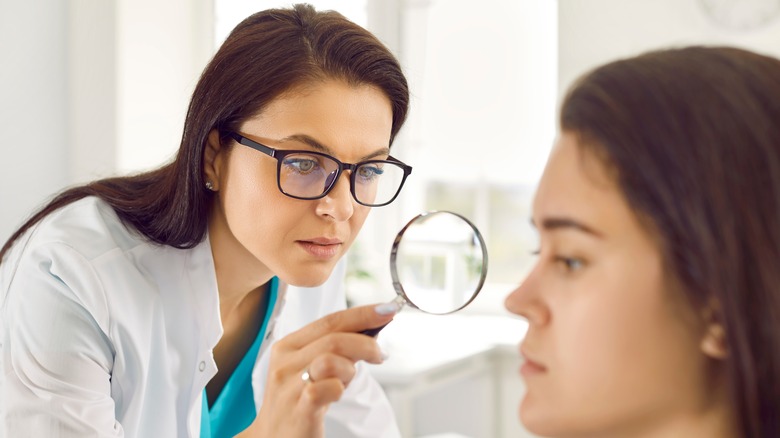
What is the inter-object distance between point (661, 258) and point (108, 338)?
1143mm

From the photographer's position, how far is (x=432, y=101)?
4422mm

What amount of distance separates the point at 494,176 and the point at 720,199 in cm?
354

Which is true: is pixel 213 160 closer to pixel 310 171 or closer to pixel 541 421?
pixel 310 171

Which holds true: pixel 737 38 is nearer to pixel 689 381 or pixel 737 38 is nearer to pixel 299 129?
pixel 299 129

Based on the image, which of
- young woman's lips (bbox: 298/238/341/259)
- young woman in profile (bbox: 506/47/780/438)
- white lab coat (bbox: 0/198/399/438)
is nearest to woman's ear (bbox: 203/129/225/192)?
white lab coat (bbox: 0/198/399/438)

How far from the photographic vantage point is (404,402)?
3203mm

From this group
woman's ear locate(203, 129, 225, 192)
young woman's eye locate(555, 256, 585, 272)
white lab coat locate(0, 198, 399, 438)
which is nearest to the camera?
young woman's eye locate(555, 256, 585, 272)

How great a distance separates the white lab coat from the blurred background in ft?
5.36

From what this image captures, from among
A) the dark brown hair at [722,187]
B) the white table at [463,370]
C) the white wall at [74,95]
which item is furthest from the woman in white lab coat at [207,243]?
the white wall at [74,95]

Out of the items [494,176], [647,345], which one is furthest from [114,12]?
[647,345]

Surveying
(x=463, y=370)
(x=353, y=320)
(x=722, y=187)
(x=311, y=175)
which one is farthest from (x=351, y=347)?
(x=463, y=370)

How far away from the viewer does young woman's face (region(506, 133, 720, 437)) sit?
0.95 metres

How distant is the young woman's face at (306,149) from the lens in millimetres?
1650

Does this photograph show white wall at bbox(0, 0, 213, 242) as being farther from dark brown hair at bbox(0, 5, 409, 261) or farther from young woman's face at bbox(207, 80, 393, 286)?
young woman's face at bbox(207, 80, 393, 286)
